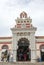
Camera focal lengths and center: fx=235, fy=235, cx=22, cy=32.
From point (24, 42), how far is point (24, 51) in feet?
7.50

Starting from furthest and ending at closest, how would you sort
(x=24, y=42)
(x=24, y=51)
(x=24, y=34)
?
(x=24, y=51) < (x=24, y=42) < (x=24, y=34)

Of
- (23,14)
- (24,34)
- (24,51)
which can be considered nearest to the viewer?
(24,34)

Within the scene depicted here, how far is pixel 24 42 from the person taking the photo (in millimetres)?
47844

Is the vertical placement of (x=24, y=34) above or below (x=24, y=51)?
above

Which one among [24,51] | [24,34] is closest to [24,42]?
[24,34]

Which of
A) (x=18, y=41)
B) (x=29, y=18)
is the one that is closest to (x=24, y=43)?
(x=18, y=41)

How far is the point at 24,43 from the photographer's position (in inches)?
1891

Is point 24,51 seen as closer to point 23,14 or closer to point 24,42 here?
point 24,42

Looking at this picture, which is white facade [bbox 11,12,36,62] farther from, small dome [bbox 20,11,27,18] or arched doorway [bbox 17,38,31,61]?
small dome [bbox 20,11,27,18]

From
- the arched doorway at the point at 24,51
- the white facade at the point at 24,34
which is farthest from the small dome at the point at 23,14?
the arched doorway at the point at 24,51

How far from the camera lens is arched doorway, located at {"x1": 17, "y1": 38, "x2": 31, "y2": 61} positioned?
47.7m

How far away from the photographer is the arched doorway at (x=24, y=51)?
47.7 m

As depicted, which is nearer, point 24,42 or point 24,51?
point 24,42

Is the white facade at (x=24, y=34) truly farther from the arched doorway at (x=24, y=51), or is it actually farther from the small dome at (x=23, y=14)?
the small dome at (x=23, y=14)
